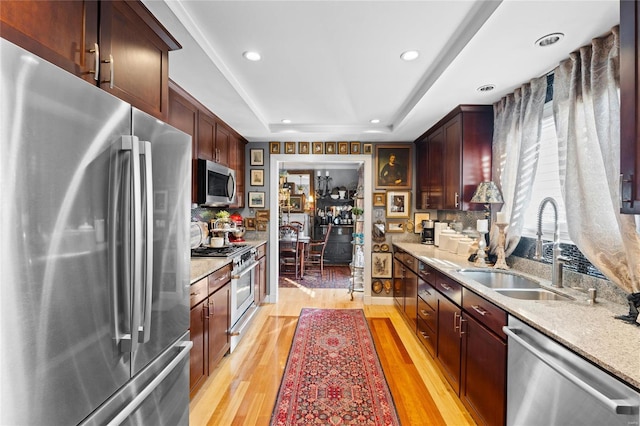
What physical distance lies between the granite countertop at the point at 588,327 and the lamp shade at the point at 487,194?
1.01 metres

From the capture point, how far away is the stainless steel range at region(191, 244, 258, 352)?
2.95 m

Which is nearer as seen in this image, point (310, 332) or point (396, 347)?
point (396, 347)

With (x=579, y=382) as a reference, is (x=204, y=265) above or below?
above

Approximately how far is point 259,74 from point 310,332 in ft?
8.70

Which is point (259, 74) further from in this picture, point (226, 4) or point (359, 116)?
point (359, 116)

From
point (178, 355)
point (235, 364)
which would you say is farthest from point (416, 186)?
point (178, 355)

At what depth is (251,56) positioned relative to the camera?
2.19m

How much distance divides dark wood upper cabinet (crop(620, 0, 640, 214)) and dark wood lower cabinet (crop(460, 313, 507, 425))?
961 mm

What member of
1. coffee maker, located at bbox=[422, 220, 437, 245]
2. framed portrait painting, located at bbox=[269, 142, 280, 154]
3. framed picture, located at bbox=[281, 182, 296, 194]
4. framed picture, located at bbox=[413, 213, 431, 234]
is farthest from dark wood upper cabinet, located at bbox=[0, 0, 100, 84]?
framed picture, located at bbox=[281, 182, 296, 194]

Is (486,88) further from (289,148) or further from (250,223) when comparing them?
(250,223)

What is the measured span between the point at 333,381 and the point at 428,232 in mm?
2516

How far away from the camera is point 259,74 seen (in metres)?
2.50

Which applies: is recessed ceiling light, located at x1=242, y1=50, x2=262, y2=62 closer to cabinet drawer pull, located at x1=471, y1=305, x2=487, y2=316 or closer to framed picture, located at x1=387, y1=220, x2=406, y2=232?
cabinet drawer pull, located at x1=471, y1=305, x2=487, y2=316

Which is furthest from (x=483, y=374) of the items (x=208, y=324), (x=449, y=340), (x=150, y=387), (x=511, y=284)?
(x=208, y=324)
